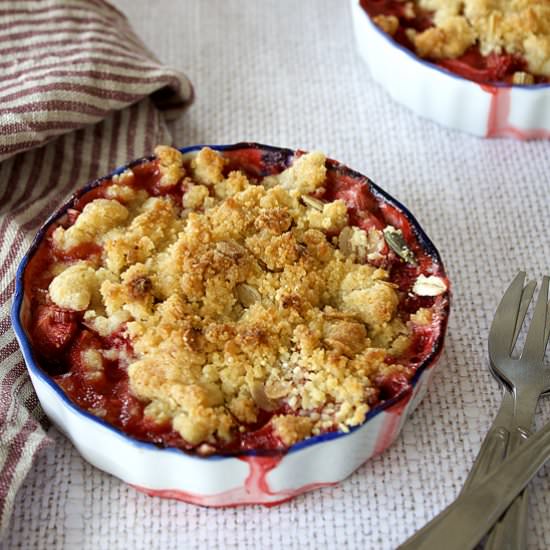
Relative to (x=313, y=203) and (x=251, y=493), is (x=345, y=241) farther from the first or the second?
(x=251, y=493)

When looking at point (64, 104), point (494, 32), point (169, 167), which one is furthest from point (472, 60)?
point (64, 104)

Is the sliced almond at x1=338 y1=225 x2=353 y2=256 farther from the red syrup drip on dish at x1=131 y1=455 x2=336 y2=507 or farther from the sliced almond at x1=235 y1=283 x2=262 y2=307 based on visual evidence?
the red syrup drip on dish at x1=131 y1=455 x2=336 y2=507

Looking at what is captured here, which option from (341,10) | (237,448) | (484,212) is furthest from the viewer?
(341,10)

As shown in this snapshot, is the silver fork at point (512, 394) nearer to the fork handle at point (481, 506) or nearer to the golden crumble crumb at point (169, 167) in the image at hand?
the fork handle at point (481, 506)

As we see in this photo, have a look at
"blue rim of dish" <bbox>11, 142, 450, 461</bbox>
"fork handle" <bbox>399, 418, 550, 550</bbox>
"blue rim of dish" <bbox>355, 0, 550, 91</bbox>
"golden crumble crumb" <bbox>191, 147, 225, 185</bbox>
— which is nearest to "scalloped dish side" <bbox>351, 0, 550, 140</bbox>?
"blue rim of dish" <bbox>355, 0, 550, 91</bbox>

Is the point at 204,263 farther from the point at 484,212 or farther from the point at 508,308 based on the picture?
the point at 484,212

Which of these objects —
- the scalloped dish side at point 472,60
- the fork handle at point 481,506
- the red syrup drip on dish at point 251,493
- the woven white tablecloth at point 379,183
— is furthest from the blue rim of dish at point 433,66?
the red syrup drip on dish at point 251,493

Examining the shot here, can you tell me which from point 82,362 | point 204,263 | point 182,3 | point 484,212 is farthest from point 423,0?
point 82,362
